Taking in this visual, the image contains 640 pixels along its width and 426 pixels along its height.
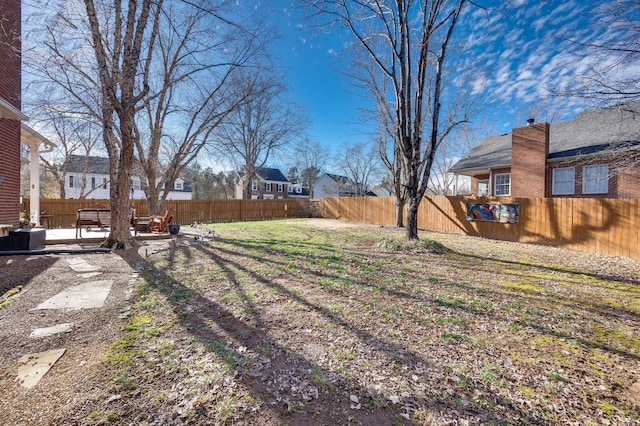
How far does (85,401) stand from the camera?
1.90 meters

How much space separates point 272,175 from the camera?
42.3m

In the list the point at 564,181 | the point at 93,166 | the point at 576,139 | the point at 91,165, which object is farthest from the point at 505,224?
the point at 91,165

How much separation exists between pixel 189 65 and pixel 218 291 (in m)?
8.68

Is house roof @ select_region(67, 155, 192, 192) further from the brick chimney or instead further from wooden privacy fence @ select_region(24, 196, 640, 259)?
the brick chimney

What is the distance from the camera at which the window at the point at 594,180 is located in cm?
1111

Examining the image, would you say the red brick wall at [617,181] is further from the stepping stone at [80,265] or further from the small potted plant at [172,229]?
the small potted plant at [172,229]

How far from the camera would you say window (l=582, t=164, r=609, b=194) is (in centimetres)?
1111

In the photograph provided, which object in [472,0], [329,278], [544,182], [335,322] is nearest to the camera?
[335,322]

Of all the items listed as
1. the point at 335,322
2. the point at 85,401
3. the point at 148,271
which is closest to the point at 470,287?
the point at 335,322

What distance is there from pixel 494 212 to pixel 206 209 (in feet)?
57.3

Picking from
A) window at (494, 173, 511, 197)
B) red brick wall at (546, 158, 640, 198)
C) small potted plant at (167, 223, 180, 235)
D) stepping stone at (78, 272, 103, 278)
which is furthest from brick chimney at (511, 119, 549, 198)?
stepping stone at (78, 272, 103, 278)

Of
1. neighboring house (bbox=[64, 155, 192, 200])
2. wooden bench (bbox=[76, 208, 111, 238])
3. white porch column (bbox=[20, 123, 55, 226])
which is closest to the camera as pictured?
wooden bench (bbox=[76, 208, 111, 238])

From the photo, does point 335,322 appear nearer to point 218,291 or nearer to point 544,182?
point 218,291

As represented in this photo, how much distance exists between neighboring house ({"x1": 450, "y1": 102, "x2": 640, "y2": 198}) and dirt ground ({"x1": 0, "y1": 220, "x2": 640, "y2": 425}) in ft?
35.1
